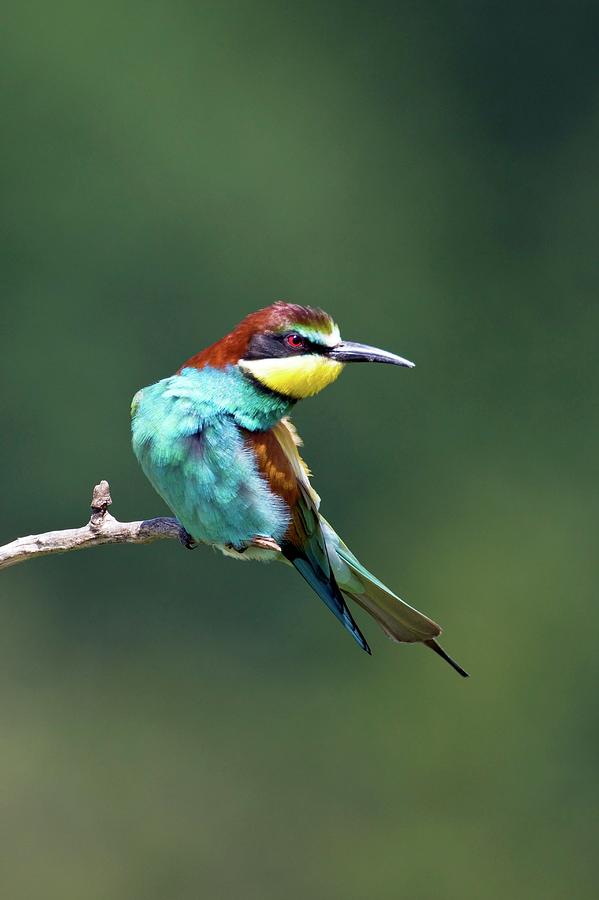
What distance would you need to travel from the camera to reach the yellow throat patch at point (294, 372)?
218cm

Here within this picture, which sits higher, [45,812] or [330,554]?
[330,554]

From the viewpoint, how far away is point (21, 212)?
629 cm

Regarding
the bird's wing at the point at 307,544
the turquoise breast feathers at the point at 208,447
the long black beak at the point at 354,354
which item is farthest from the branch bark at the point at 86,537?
the long black beak at the point at 354,354

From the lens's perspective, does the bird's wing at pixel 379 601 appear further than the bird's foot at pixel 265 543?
Yes

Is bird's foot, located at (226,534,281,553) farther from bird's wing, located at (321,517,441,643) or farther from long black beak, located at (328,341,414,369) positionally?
long black beak, located at (328,341,414,369)

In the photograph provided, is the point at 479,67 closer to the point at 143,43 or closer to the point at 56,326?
the point at 143,43

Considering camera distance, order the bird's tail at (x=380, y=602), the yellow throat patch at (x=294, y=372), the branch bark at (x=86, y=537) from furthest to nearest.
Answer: the bird's tail at (x=380, y=602) → the yellow throat patch at (x=294, y=372) → the branch bark at (x=86, y=537)

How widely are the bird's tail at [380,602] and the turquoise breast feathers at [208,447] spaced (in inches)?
8.4

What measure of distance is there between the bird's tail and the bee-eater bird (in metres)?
0.03

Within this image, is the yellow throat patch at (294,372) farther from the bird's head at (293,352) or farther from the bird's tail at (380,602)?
the bird's tail at (380,602)

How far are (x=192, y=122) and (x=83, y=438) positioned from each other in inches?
66.9

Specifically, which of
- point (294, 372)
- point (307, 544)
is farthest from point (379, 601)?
point (294, 372)

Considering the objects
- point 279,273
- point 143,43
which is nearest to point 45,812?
point 279,273

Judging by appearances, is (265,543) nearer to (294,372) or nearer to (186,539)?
(186,539)
